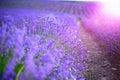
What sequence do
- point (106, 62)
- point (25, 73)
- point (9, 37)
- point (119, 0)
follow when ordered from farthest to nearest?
point (119, 0) < point (106, 62) < point (9, 37) < point (25, 73)

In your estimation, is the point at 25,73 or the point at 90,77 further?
the point at 90,77

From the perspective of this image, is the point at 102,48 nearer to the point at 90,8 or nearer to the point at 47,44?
the point at 47,44

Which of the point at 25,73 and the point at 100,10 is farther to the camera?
the point at 100,10

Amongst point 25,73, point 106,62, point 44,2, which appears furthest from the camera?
point 44,2

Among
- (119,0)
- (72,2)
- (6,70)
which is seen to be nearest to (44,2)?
(72,2)

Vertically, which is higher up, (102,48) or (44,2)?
(44,2)

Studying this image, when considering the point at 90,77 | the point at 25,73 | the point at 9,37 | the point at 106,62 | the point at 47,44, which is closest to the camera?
the point at 25,73

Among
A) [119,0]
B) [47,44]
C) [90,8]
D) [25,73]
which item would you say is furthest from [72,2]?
[25,73]

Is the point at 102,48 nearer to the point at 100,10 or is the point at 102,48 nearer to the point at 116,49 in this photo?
the point at 116,49

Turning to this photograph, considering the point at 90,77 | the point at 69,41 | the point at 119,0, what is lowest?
the point at 90,77
